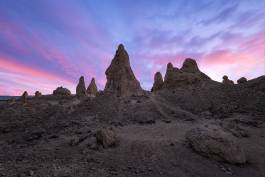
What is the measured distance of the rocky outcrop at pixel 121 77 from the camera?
110 ft

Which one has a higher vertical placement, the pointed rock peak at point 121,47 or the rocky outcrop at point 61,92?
the pointed rock peak at point 121,47

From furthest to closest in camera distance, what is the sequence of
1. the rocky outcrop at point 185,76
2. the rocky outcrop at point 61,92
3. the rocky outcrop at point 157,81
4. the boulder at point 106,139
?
the rocky outcrop at point 61,92 → the rocky outcrop at point 157,81 → the rocky outcrop at point 185,76 → the boulder at point 106,139

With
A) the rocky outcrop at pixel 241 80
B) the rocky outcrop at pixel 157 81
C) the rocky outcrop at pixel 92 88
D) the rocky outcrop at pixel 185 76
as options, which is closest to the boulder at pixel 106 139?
the rocky outcrop at pixel 185 76

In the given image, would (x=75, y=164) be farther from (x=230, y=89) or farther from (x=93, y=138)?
(x=230, y=89)

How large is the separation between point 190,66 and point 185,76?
4.86 metres

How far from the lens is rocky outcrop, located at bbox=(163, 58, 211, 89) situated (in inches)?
1515

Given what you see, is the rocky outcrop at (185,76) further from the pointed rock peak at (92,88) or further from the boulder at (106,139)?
the boulder at (106,139)

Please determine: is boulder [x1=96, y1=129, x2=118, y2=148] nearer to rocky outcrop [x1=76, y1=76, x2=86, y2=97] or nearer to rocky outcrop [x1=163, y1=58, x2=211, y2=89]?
rocky outcrop [x1=163, y1=58, x2=211, y2=89]

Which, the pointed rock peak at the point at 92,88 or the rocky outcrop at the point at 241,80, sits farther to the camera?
the pointed rock peak at the point at 92,88

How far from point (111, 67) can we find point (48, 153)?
26.1 m

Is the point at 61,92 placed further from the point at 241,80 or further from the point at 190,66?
the point at 241,80

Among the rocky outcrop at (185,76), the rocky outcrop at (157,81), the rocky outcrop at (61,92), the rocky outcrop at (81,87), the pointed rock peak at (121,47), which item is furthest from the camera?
the rocky outcrop at (81,87)

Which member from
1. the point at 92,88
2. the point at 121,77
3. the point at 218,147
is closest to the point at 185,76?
the point at 121,77

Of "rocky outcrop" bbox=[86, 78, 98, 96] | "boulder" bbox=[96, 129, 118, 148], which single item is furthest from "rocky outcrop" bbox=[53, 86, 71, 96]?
"boulder" bbox=[96, 129, 118, 148]
